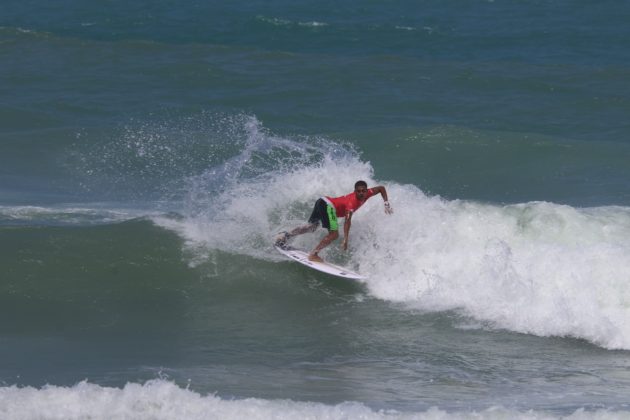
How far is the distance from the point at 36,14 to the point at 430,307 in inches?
918

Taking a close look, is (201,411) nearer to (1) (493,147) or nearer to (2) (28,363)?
(2) (28,363)

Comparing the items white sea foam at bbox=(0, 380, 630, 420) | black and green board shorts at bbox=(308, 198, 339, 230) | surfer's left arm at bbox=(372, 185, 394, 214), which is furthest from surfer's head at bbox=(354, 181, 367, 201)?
white sea foam at bbox=(0, 380, 630, 420)

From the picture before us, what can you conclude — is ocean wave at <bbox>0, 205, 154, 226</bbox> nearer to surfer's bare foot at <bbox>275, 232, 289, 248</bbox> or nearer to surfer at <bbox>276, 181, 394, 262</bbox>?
surfer's bare foot at <bbox>275, 232, 289, 248</bbox>

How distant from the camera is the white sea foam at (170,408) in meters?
8.94

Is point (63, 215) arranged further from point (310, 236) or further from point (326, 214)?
point (326, 214)

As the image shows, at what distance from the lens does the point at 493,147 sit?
19.9 metres

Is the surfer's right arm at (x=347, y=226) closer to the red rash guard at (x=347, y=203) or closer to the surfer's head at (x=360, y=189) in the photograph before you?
the red rash guard at (x=347, y=203)

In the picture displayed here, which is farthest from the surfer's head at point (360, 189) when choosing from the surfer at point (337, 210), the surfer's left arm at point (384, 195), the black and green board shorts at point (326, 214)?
the black and green board shorts at point (326, 214)

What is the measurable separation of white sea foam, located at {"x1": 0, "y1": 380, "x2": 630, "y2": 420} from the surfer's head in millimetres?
4381

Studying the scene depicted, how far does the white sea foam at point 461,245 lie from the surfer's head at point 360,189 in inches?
34.3

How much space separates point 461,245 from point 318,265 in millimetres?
2033

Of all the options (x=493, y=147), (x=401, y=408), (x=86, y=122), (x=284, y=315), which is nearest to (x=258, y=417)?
(x=401, y=408)

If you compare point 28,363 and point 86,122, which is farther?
point 86,122

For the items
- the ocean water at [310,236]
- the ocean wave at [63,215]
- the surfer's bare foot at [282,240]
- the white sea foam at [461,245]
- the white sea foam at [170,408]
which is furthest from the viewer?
the ocean wave at [63,215]
